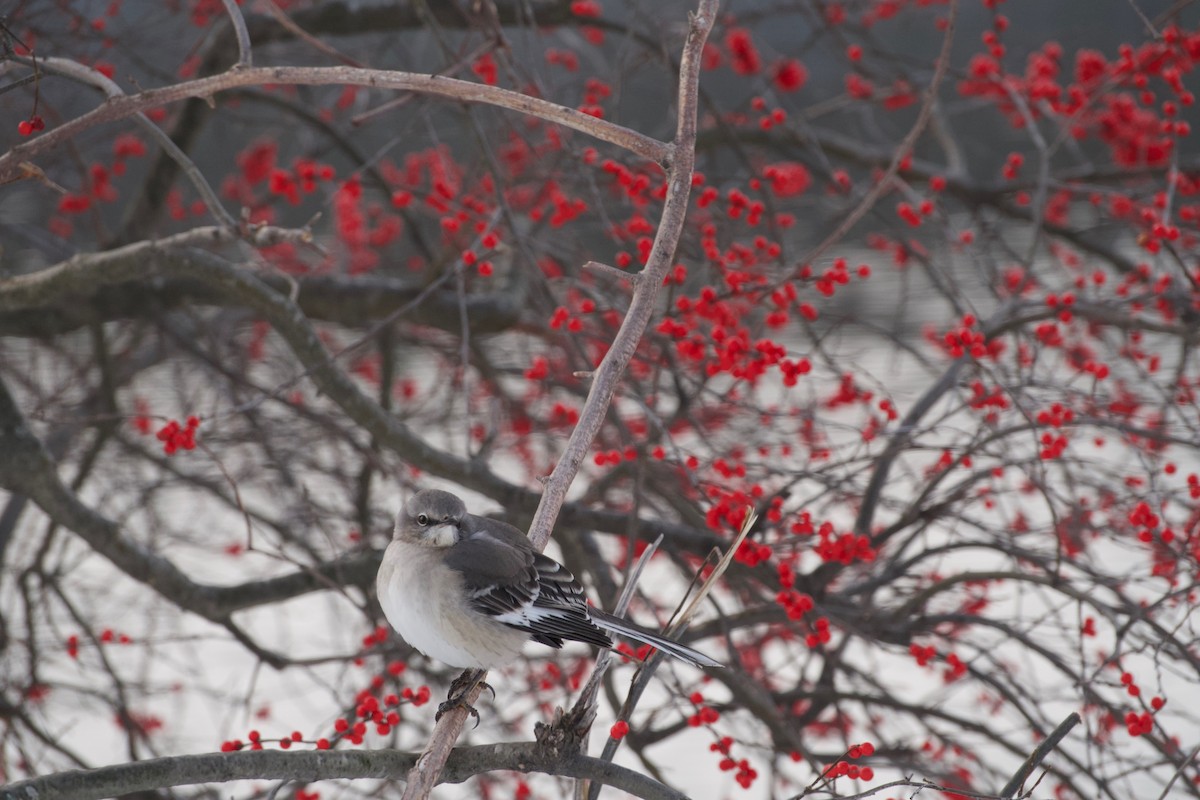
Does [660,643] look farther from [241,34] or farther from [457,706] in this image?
[241,34]

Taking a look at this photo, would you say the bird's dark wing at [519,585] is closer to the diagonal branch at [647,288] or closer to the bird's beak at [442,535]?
the bird's beak at [442,535]

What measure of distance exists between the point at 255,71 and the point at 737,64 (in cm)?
203

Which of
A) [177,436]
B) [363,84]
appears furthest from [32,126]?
[177,436]

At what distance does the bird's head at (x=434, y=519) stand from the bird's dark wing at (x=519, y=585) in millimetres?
22

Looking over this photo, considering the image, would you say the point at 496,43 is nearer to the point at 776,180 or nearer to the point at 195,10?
the point at 776,180

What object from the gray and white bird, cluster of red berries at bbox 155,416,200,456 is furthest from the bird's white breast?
cluster of red berries at bbox 155,416,200,456

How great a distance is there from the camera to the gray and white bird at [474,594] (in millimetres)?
A: 1531

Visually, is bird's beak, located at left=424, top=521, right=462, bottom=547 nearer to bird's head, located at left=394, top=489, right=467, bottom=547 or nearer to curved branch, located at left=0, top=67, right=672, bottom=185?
bird's head, located at left=394, top=489, right=467, bottom=547

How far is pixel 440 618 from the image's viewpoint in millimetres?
1533

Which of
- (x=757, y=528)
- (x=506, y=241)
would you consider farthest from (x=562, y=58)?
(x=757, y=528)

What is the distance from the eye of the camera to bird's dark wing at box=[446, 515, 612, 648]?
153cm

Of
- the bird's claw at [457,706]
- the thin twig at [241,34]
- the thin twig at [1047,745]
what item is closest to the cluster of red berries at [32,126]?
the thin twig at [241,34]

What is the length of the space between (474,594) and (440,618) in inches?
2.1

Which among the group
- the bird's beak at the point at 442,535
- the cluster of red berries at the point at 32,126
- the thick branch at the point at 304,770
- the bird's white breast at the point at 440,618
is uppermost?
the cluster of red berries at the point at 32,126
